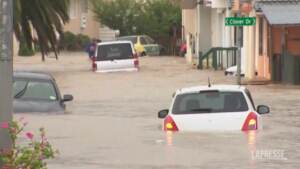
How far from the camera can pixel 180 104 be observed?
1554 centimetres

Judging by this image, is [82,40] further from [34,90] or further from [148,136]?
[148,136]

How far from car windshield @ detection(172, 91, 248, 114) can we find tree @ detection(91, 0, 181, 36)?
53.7 metres

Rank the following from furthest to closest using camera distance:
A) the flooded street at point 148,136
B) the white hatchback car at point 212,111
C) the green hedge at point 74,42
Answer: the green hedge at point 74,42 < the white hatchback car at point 212,111 < the flooded street at point 148,136

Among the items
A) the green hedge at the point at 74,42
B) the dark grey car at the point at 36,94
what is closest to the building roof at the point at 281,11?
the dark grey car at the point at 36,94

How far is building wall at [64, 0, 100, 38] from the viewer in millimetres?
79156

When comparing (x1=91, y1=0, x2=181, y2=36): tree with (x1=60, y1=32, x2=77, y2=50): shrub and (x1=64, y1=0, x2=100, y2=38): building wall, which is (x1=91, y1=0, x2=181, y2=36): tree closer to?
(x1=60, y1=32, x2=77, y2=50): shrub

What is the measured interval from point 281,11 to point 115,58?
1387 cm

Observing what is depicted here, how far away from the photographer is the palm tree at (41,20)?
39375 millimetres

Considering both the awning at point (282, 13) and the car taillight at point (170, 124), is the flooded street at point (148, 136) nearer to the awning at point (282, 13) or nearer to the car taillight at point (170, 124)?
the car taillight at point (170, 124)

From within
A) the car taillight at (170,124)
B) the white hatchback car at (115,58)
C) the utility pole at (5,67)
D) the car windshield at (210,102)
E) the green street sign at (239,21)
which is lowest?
the white hatchback car at (115,58)

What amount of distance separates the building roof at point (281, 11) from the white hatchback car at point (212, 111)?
55.4 feet

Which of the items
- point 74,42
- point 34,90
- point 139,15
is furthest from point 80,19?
point 34,90

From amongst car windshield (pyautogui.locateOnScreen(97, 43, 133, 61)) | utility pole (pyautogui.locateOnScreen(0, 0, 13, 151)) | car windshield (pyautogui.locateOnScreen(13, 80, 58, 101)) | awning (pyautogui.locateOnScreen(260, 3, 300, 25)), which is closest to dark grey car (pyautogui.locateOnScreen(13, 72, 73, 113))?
car windshield (pyautogui.locateOnScreen(13, 80, 58, 101))

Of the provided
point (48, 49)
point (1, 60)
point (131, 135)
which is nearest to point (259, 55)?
point (48, 49)
